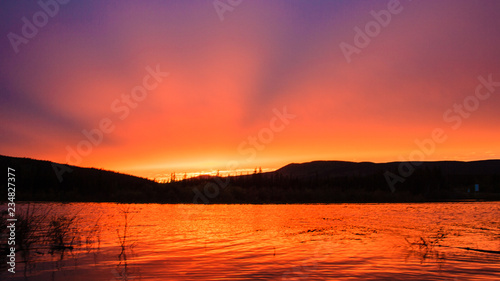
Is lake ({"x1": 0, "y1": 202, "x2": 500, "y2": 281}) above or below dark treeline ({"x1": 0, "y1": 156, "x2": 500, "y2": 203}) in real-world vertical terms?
below

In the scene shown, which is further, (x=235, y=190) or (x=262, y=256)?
(x=235, y=190)

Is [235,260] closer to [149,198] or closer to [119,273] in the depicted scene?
[119,273]

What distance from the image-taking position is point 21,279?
10281 millimetres

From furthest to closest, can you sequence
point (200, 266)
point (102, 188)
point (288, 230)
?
point (102, 188) < point (288, 230) < point (200, 266)

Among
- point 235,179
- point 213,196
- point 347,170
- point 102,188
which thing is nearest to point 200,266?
point 213,196

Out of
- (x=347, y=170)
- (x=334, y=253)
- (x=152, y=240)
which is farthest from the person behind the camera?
(x=347, y=170)

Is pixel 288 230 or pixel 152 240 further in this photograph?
pixel 288 230

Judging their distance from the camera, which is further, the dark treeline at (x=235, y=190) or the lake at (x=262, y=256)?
the dark treeline at (x=235, y=190)

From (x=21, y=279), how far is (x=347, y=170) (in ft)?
581

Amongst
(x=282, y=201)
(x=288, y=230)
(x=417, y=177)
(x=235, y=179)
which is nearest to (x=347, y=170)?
(x=417, y=177)

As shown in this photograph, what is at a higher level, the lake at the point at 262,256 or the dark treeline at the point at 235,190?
the dark treeline at the point at 235,190

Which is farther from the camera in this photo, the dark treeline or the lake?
the dark treeline

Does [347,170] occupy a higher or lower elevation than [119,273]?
higher

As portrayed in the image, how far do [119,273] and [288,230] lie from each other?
15.4 m
